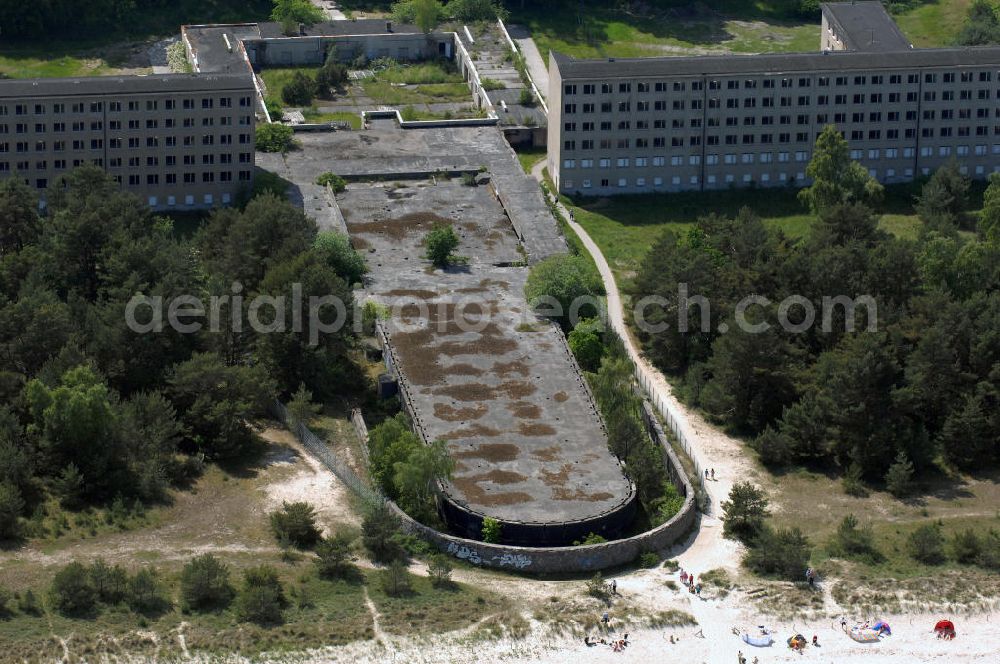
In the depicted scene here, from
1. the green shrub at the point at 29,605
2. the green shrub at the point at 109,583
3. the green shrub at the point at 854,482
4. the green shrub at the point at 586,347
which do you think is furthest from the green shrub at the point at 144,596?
the green shrub at the point at 854,482

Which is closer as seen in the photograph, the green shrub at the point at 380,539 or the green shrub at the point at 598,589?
the green shrub at the point at 598,589

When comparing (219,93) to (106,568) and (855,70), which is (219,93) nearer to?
(855,70)

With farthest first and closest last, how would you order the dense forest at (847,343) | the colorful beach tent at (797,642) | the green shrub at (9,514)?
the dense forest at (847,343), the green shrub at (9,514), the colorful beach tent at (797,642)

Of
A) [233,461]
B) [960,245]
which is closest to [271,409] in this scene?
[233,461]

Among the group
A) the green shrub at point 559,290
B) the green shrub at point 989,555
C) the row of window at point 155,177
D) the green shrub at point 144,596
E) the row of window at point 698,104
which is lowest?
the green shrub at point 989,555

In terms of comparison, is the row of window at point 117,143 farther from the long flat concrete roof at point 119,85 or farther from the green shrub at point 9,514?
the green shrub at point 9,514

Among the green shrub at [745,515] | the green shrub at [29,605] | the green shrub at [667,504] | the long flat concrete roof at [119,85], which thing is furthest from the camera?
the long flat concrete roof at [119,85]

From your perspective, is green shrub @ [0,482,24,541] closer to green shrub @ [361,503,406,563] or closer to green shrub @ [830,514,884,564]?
green shrub @ [361,503,406,563]

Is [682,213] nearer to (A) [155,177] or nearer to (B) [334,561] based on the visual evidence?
(A) [155,177]
